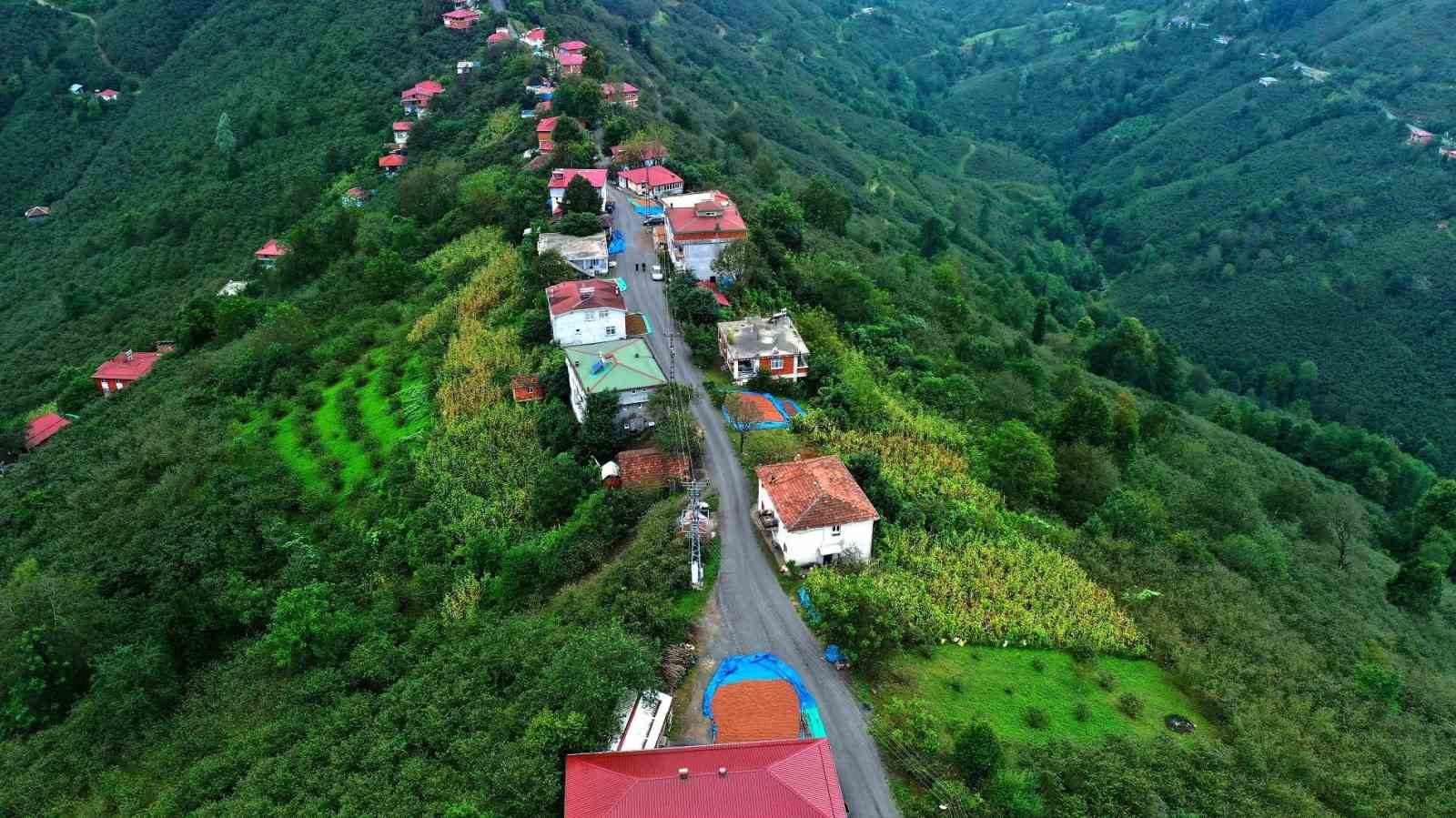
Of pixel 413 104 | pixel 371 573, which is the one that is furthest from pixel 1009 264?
pixel 371 573

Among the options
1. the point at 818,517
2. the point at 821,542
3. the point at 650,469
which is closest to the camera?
the point at 818,517

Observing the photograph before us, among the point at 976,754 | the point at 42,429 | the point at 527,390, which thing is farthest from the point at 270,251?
the point at 976,754

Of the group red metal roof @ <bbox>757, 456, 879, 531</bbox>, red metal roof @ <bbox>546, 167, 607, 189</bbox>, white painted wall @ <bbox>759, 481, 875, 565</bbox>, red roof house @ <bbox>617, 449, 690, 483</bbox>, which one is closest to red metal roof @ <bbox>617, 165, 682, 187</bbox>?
red metal roof @ <bbox>546, 167, 607, 189</bbox>

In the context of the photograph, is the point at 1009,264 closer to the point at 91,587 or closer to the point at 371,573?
the point at 371,573

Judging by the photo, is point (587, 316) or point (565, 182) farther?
point (565, 182)

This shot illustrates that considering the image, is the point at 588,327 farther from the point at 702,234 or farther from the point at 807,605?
the point at 807,605

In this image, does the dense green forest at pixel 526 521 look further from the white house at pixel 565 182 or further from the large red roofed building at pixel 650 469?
the white house at pixel 565 182
